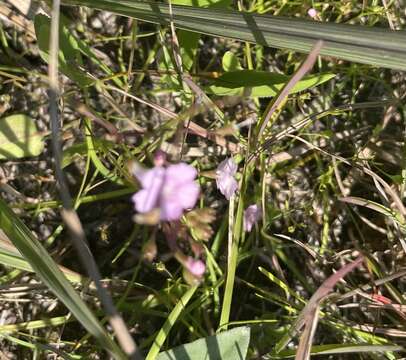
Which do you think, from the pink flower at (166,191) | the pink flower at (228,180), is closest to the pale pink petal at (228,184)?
the pink flower at (228,180)

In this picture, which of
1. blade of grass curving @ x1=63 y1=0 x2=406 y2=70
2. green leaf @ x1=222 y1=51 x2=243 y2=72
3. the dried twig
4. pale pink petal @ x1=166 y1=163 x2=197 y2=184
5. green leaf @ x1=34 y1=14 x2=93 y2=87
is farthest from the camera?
green leaf @ x1=222 y1=51 x2=243 y2=72

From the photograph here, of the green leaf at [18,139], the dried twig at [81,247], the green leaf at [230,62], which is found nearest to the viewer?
the dried twig at [81,247]

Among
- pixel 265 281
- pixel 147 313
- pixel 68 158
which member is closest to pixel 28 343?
pixel 147 313

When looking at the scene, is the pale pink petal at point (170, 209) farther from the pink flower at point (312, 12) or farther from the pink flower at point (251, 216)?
the pink flower at point (312, 12)

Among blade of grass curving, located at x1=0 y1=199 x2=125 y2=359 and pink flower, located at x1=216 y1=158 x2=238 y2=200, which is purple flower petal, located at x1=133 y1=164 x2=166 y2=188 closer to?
blade of grass curving, located at x1=0 y1=199 x2=125 y2=359

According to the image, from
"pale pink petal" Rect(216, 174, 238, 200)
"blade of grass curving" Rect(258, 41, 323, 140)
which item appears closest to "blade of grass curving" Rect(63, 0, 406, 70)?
"blade of grass curving" Rect(258, 41, 323, 140)

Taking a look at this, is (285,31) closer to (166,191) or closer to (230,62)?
(230,62)

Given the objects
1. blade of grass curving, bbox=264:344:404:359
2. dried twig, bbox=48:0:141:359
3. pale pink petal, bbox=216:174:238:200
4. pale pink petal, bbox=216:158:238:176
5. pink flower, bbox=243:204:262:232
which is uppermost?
dried twig, bbox=48:0:141:359
